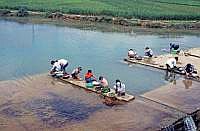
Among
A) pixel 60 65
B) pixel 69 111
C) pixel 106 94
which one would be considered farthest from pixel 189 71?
pixel 69 111

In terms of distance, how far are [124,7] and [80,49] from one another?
1987 cm

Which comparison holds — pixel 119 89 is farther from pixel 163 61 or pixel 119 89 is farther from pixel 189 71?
pixel 163 61

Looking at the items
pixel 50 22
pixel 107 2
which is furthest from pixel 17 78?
pixel 107 2

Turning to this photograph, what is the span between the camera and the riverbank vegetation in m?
40.9

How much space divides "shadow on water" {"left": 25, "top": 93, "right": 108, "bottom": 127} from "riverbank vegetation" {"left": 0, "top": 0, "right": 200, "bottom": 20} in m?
24.9

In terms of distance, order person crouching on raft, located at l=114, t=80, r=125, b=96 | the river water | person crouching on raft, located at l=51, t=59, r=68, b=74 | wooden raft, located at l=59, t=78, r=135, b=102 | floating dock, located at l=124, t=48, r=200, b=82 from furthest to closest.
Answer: floating dock, located at l=124, t=48, r=200, b=82
the river water
person crouching on raft, located at l=51, t=59, r=68, b=74
person crouching on raft, located at l=114, t=80, r=125, b=96
wooden raft, located at l=59, t=78, r=135, b=102

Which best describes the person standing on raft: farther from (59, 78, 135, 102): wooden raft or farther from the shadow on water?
the shadow on water

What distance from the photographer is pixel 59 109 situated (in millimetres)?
15938

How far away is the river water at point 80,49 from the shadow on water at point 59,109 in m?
3.18

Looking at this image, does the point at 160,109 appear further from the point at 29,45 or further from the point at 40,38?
the point at 40,38

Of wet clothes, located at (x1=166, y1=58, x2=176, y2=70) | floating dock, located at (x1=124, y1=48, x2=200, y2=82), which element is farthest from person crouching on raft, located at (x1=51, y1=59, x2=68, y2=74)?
wet clothes, located at (x1=166, y1=58, x2=176, y2=70)

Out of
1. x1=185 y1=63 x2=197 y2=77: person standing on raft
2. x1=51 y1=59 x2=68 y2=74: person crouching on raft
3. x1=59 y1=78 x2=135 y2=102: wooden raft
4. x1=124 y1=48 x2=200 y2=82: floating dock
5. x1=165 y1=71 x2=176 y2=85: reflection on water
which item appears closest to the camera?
x1=59 y1=78 x2=135 y2=102: wooden raft

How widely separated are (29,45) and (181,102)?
48.5 feet

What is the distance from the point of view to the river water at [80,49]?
70.1 feet
